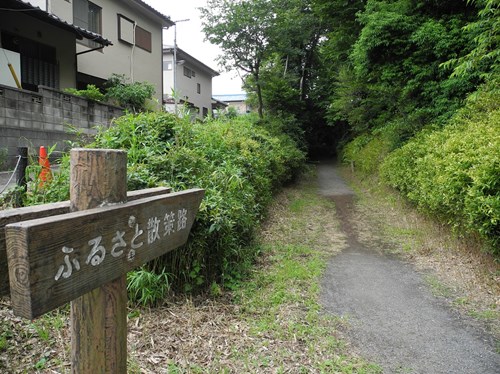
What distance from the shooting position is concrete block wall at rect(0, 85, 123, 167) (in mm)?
7746

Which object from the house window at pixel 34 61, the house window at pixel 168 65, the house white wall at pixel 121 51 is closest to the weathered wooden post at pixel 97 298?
the house window at pixel 34 61

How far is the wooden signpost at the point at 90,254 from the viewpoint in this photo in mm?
1090

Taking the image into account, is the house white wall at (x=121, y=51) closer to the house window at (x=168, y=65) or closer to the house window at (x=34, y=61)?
the house window at (x=34, y=61)

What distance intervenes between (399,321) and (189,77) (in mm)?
26643

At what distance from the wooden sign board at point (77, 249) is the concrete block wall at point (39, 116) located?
5.98 metres

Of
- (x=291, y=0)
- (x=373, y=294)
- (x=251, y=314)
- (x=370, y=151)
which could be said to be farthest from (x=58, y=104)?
(x=291, y=0)

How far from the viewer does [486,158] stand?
3.97 m

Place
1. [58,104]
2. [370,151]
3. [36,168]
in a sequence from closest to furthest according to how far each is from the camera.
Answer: [36,168]
[58,104]
[370,151]

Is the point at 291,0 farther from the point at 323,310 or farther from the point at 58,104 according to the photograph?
the point at 323,310

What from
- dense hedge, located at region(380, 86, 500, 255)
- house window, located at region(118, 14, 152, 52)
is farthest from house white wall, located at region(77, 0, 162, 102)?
dense hedge, located at region(380, 86, 500, 255)

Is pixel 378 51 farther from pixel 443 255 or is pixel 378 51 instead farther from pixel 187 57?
pixel 187 57

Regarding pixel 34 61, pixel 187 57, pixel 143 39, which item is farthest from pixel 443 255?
pixel 187 57

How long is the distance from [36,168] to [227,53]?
44.5 ft

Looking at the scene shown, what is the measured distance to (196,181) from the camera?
4527mm
